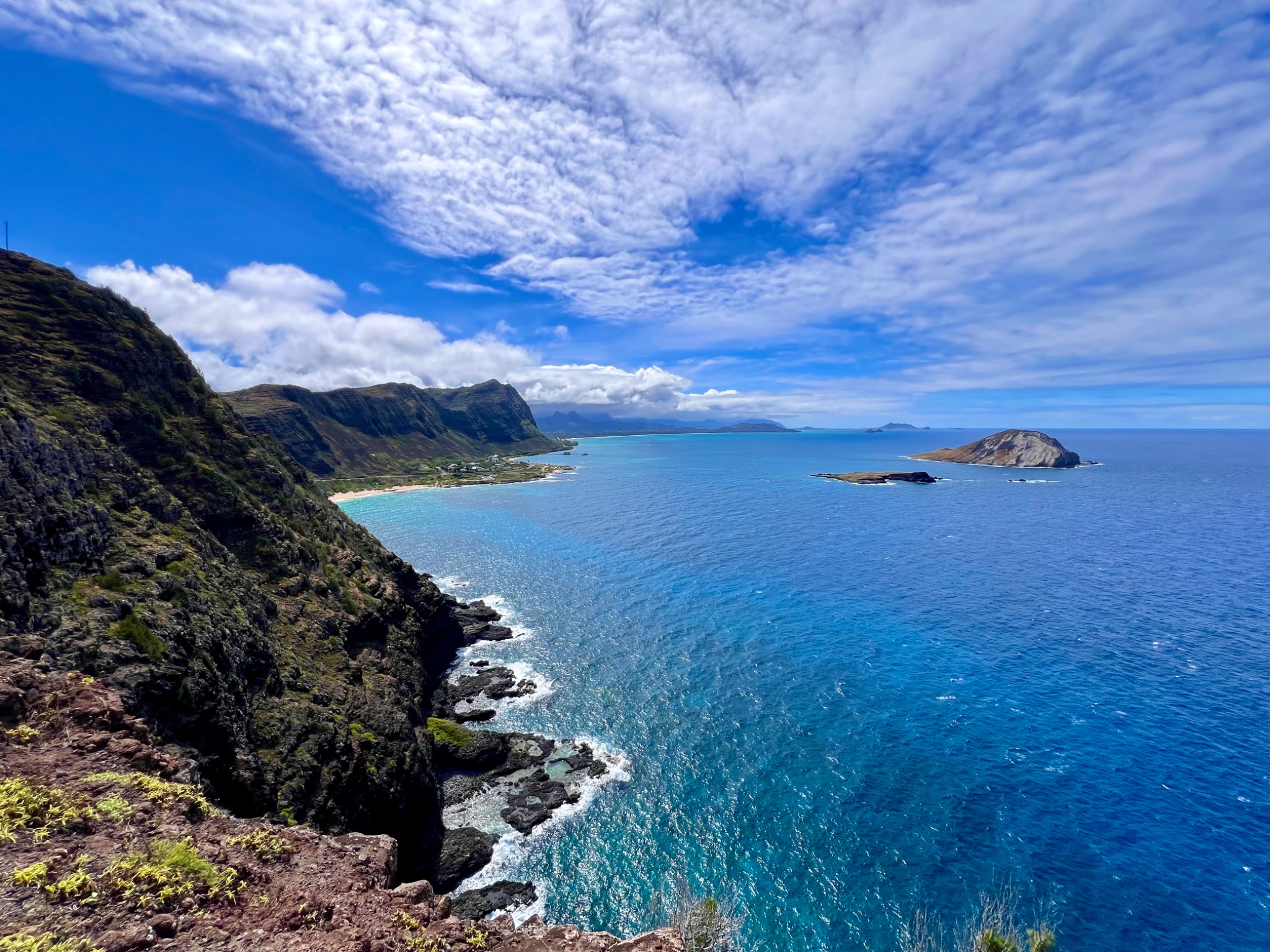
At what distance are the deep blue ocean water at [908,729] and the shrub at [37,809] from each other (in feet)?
83.0

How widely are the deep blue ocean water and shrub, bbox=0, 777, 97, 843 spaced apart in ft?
83.0

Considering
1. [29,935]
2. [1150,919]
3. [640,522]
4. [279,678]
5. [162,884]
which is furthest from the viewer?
[640,522]

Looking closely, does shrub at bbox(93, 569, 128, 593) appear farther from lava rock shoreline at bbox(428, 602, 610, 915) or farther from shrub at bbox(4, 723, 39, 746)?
lava rock shoreline at bbox(428, 602, 610, 915)

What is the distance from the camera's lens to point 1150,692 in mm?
49031

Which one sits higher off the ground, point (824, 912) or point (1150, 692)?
point (1150, 692)

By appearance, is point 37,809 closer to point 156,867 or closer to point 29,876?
point 29,876

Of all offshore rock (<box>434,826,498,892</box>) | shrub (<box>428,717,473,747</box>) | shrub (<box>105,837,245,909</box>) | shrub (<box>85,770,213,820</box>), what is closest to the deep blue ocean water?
offshore rock (<box>434,826,498,892</box>)

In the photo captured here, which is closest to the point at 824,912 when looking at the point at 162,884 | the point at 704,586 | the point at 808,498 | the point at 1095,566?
the point at 162,884

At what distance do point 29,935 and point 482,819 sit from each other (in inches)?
1226

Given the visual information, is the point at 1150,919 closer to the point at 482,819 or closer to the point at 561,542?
the point at 482,819

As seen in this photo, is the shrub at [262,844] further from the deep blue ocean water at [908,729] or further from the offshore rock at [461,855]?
the deep blue ocean water at [908,729]

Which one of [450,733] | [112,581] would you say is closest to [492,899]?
[450,733]

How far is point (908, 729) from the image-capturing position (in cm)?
4556

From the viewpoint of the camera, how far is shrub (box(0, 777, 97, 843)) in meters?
14.4
